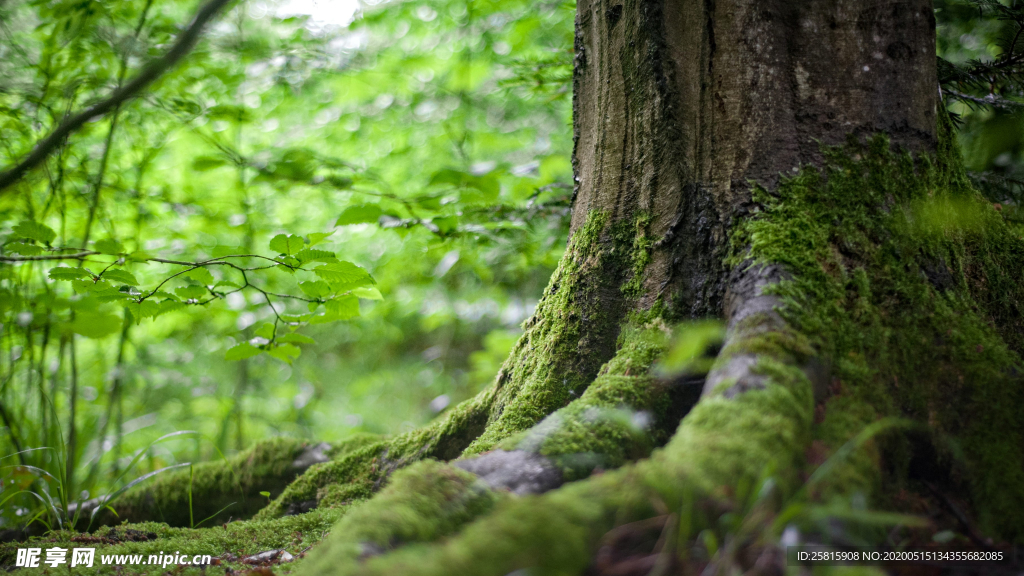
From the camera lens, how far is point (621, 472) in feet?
3.28

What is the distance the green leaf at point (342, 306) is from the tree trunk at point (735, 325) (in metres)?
0.61

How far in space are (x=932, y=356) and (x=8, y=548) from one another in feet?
9.79

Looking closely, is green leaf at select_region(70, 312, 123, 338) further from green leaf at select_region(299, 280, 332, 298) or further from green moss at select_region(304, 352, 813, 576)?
green moss at select_region(304, 352, 813, 576)

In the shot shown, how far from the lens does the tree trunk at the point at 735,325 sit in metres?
0.92

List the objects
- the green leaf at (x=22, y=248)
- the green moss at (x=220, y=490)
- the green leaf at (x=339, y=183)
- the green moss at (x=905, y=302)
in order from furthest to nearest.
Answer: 1. the green leaf at (x=339, y=183)
2. the green moss at (x=220, y=490)
3. the green leaf at (x=22, y=248)
4. the green moss at (x=905, y=302)

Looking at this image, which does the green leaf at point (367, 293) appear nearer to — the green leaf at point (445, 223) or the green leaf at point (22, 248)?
the green leaf at point (445, 223)

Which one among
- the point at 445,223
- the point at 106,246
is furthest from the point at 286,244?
the point at 445,223

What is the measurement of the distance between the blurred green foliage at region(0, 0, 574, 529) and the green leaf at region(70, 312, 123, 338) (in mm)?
18

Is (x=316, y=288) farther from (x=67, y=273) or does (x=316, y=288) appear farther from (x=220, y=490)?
(x=220, y=490)

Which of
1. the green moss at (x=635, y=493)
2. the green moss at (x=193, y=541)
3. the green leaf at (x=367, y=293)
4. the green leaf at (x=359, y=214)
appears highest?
the green leaf at (x=359, y=214)

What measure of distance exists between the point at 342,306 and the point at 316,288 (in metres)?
0.12

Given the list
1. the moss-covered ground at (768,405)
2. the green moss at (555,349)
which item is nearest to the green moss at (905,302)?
the moss-covered ground at (768,405)

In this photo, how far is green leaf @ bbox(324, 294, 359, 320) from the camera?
6.35 ft

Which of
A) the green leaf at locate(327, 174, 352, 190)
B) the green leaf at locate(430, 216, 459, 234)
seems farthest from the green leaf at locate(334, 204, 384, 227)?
the green leaf at locate(327, 174, 352, 190)
